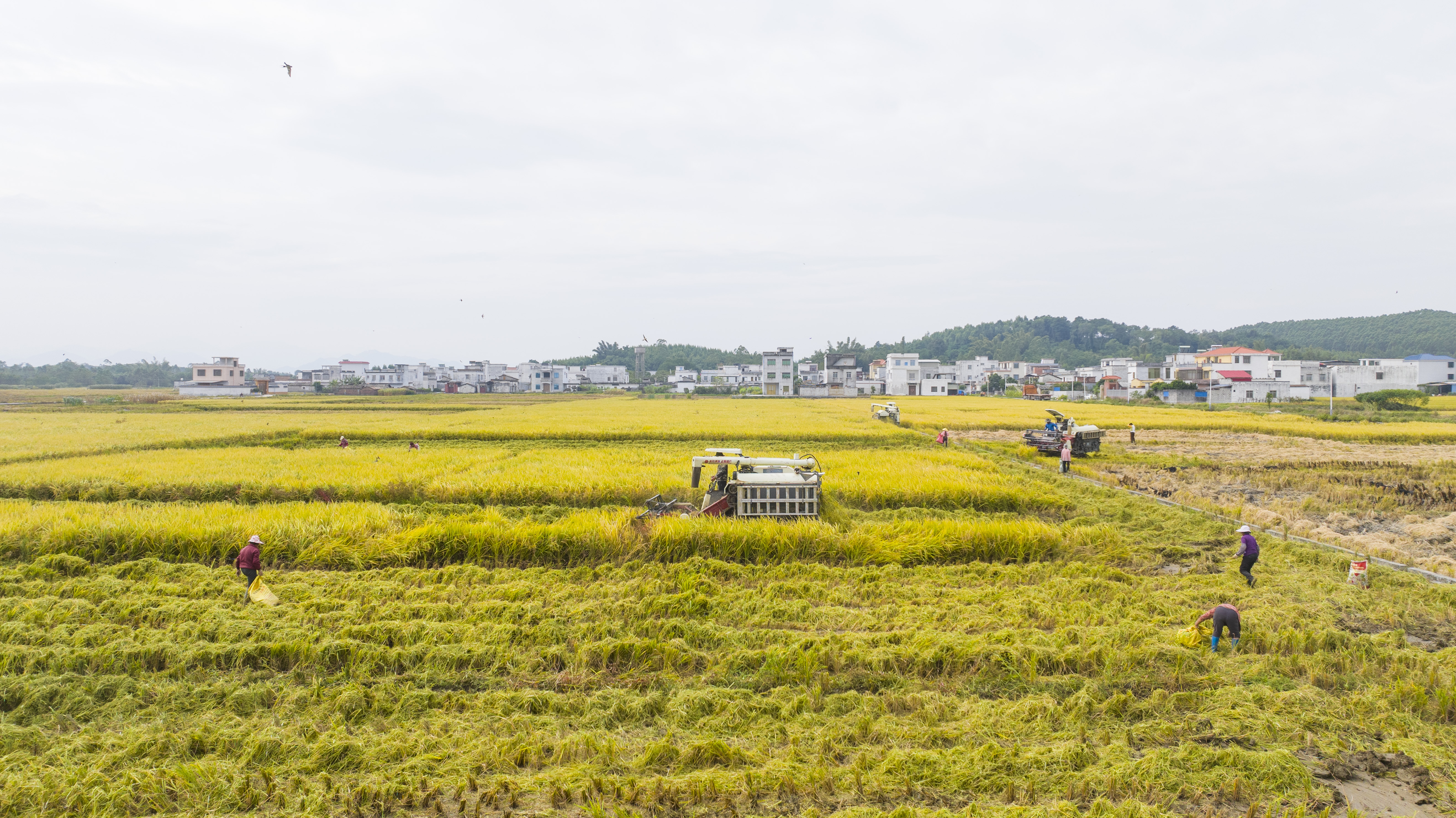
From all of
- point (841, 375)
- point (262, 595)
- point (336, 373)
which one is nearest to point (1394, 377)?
point (841, 375)

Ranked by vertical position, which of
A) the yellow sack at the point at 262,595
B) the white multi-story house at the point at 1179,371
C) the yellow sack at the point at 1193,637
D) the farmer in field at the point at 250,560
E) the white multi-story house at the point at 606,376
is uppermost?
the white multi-story house at the point at 606,376

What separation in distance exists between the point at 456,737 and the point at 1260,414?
47.7 meters

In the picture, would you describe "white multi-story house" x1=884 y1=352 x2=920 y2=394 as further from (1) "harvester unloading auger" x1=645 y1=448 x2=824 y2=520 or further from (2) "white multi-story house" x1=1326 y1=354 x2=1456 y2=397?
(1) "harvester unloading auger" x1=645 y1=448 x2=824 y2=520

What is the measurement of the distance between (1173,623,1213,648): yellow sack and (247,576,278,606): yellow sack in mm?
9195

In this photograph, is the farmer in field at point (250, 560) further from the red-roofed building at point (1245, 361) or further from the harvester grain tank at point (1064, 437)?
the red-roofed building at point (1245, 361)

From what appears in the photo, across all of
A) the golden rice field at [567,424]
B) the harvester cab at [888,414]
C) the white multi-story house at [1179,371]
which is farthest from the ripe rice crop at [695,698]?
the white multi-story house at [1179,371]

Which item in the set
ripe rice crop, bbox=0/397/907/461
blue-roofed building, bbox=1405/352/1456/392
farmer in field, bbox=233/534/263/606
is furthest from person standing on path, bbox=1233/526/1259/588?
blue-roofed building, bbox=1405/352/1456/392

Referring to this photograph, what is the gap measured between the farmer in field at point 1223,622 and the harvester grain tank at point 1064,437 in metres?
15.6

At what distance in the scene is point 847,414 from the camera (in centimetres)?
3988

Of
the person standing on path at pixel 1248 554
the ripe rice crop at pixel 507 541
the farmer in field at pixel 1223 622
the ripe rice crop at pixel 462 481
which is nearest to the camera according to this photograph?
the farmer in field at pixel 1223 622

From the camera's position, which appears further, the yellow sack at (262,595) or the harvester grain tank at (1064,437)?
the harvester grain tank at (1064,437)

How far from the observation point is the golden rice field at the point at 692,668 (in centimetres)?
419

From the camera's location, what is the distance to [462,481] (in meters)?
13.9

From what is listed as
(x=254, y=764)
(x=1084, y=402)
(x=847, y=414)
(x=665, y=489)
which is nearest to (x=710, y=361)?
(x=1084, y=402)
